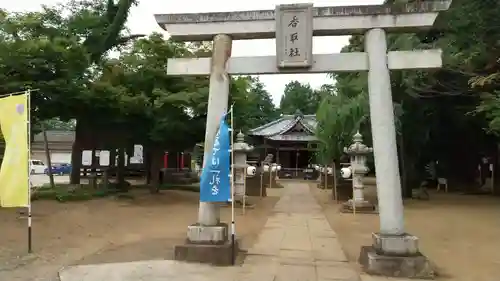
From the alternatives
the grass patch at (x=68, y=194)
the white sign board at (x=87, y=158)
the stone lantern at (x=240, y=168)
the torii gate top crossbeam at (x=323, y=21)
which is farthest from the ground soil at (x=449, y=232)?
the white sign board at (x=87, y=158)

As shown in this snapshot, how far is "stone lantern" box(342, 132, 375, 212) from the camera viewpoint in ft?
56.9

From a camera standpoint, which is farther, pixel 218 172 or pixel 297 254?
pixel 297 254

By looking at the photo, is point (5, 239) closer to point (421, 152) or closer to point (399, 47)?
point (399, 47)

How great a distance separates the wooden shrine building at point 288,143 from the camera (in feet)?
133

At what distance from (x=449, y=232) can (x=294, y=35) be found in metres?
7.37

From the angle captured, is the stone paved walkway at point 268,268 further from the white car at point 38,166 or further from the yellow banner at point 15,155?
the white car at point 38,166

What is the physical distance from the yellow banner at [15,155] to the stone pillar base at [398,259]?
262 inches

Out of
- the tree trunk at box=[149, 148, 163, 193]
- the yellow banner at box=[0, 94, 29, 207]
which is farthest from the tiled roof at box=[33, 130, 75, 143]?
the yellow banner at box=[0, 94, 29, 207]

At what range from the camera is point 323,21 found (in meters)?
8.71

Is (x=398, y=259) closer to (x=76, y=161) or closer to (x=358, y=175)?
(x=358, y=175)

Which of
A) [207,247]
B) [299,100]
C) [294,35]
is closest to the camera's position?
[207,247]

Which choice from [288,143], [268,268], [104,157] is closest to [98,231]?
[268,268]

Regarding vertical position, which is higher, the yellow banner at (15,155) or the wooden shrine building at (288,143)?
the wooden shrine building at (288,143)

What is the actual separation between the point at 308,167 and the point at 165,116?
26114mm
